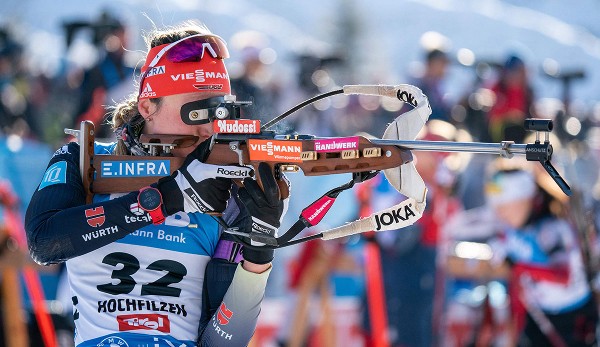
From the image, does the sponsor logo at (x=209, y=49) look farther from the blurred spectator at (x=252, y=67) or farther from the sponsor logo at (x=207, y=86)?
the blurred spectator at (x=252, y=67)

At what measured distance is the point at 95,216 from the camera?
136 inches

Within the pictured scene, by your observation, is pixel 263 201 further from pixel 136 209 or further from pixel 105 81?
pixel 105 81

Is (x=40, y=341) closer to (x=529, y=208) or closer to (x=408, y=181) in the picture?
(x=529, y=208)

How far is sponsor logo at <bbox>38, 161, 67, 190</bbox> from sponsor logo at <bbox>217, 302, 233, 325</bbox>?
2.32 ft

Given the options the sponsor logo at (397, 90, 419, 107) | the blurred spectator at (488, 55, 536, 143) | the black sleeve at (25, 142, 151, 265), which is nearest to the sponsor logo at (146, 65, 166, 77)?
the black sleeve at (25, 142, 151, 265)

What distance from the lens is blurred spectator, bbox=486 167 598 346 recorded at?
22.8 feet

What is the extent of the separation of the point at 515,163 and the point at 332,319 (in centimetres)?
195

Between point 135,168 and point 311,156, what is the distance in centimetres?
65

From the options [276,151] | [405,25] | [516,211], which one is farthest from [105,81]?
[405,25]

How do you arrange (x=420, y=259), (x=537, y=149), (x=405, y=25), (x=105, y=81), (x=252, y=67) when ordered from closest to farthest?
(x=537, y=149) → (x=420, y=259) → (x=105, y=81) → (x=252, y=67) → (x=405, y=25)

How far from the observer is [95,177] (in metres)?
3.72

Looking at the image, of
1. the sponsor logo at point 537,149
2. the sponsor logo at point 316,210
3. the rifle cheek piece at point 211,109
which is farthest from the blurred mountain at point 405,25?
the sponsor logo at point 537,149

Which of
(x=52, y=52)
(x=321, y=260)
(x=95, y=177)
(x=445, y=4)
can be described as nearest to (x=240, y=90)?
(x=321, y=260)

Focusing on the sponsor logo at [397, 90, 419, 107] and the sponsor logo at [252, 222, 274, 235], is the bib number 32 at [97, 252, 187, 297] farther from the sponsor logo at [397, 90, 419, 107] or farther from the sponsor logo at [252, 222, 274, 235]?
the sponsor logo at [397, 90, 419, 107]
